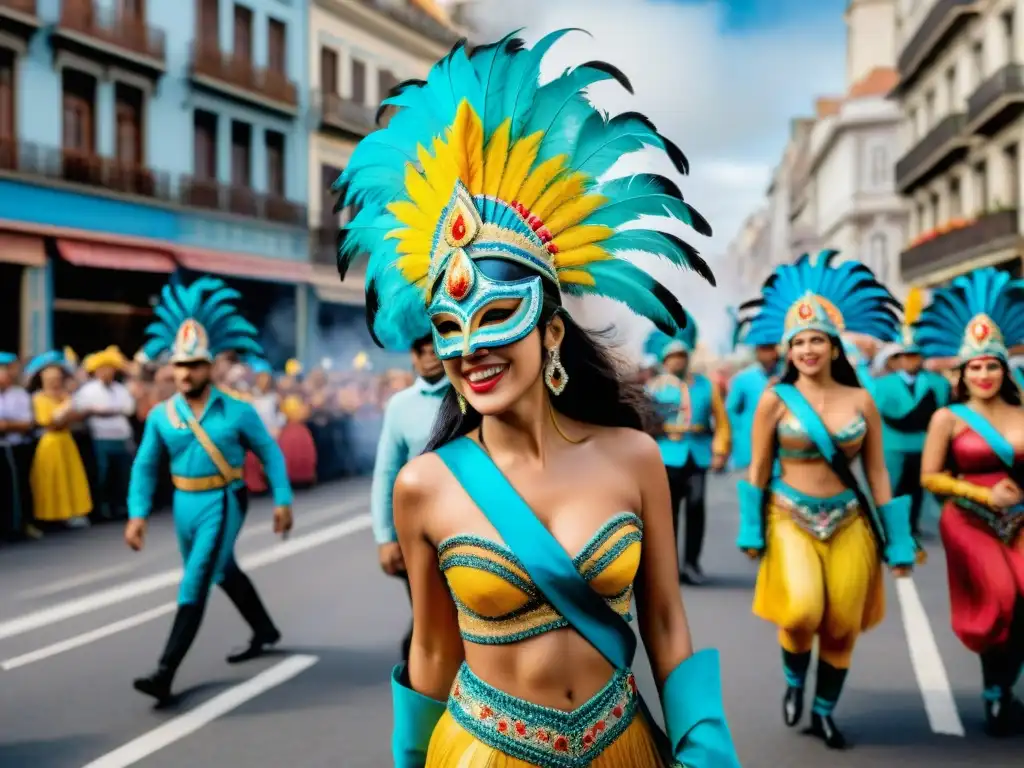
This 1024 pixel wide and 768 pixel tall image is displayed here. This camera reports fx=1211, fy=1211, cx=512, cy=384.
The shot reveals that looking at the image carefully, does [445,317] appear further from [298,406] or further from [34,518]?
[298,406]

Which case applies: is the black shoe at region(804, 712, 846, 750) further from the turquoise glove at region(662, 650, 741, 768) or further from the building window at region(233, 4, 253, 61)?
the building window at region(233, 4, 253, 61)

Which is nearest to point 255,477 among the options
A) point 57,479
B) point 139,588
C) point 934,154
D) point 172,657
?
point 57,479

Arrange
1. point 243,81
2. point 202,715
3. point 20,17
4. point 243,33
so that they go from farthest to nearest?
point 243,33 < point 243,81 < point 20,17 < point 202,715

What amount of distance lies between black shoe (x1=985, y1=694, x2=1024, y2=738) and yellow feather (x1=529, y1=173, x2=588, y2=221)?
4.24 m

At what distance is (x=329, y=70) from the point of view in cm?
3366

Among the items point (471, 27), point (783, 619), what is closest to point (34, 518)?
point (783, 619)

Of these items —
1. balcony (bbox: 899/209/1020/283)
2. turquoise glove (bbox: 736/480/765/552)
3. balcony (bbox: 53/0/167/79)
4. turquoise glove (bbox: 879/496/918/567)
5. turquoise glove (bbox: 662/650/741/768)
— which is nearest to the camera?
turquoise glove (bbox: 662/650/741/768)

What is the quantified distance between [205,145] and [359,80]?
23.5 ft

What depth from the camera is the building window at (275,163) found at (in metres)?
31.7

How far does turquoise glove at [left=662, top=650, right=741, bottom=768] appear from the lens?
101 inches

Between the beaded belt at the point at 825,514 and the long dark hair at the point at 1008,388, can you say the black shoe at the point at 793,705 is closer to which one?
the beaded belt at the point at 825,514

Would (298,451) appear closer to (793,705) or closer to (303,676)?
(303,676)

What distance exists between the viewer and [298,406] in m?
17.2

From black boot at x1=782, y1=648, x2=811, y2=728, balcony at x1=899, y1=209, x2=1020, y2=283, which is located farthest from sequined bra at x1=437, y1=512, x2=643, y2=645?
balcony at x1=899, y1=209, x2=1020, y2=283
